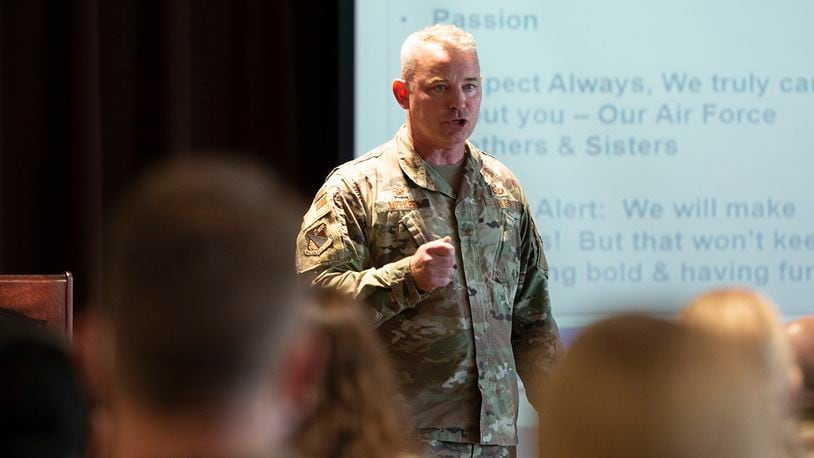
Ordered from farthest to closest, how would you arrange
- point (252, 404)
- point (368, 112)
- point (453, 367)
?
point (368, 112), point (453, 367), point (252, 404)

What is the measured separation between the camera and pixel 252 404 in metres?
1.02

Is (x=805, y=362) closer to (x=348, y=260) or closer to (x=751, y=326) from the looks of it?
(x=751, y=326)

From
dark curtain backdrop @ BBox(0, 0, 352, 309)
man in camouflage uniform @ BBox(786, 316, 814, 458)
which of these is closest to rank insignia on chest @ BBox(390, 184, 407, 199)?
dark curtain backdrop @ BBox(0, 0, 352, 309)

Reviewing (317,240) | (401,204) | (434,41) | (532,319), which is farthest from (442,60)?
(532,319)

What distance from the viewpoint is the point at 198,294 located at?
101cm

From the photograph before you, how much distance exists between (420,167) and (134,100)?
5.66 ft

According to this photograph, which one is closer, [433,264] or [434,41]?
[433,264]

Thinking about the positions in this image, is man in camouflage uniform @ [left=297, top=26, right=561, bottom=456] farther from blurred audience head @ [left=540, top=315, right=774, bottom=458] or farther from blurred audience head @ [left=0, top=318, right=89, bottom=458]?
blurred audience head @ [left=540, top=315, right=774, bottom=458]

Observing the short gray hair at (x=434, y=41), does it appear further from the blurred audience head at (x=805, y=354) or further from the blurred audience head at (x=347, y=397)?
the blurred audience head at (x=347, y=397)

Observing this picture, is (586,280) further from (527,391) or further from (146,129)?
(146,129)

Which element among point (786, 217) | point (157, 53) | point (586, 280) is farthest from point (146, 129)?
point (786, 217)

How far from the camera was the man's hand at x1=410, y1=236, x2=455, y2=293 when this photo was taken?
9.27 feet

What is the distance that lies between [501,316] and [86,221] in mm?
1885

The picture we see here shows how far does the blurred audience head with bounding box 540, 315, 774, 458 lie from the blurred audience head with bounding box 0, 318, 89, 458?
1.56ft
